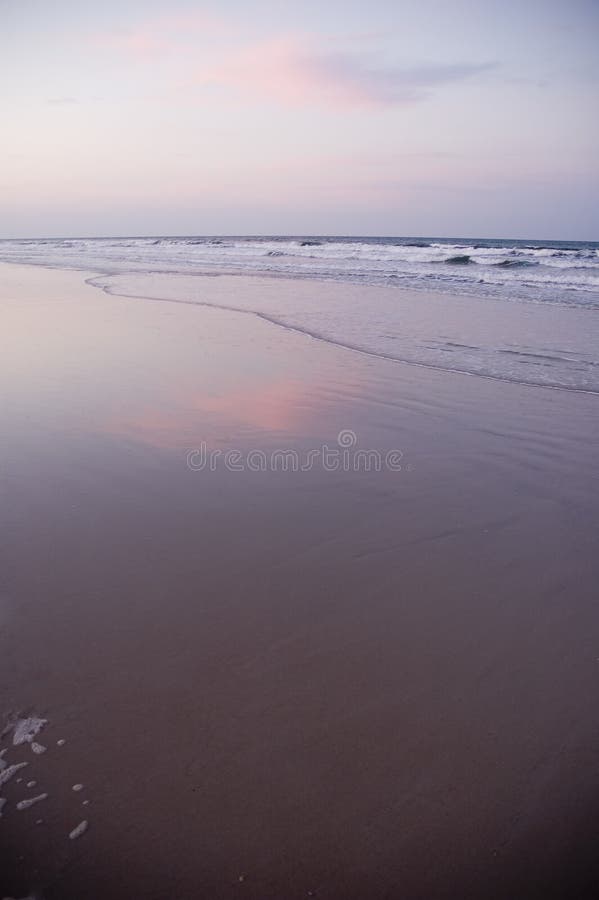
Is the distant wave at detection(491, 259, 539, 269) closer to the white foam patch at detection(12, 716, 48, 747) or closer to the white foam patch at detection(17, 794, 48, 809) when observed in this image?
the white foam patch at detection(12, 716, 48, 747)

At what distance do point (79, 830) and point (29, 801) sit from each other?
0.23 meters

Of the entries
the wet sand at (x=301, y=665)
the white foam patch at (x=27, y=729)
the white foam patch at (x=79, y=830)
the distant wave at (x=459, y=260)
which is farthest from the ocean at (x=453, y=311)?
the white foam patch at (x=79, y=830)

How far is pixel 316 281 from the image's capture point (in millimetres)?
21188

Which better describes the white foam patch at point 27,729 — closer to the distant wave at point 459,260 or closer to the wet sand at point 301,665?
the wet sand at point 301,665

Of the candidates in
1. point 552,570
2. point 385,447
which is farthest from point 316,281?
point 552,570

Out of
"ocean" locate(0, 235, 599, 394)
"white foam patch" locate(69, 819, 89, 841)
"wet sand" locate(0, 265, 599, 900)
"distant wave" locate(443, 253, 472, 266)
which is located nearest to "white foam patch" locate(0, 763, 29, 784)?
"wet sand" locate(0, 265, 599, 900)

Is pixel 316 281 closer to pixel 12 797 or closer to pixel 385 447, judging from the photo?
pixel 385 447

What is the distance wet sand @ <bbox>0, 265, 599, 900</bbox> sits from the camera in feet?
6.00

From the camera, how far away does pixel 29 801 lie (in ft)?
6.42

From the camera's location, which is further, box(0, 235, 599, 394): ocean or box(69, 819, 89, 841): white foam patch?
box(0, 235, 599, 394): ocean

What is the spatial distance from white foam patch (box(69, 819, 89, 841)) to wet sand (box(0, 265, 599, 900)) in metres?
0.02

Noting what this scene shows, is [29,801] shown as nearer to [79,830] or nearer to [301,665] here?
[79,830]

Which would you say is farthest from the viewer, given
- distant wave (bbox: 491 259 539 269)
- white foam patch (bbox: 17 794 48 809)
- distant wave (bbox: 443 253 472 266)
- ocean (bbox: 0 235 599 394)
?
distant wave (bbox: 443 253 472 266)

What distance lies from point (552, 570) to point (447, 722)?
1.41 metres
